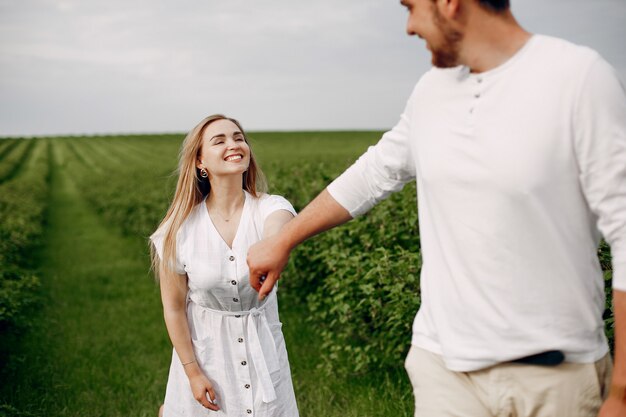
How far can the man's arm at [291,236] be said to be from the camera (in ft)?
7.97

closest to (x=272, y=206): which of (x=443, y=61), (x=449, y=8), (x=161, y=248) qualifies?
(x=161, y=248)

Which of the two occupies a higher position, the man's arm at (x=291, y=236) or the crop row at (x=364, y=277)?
the man's arm at (x=291, y=236)

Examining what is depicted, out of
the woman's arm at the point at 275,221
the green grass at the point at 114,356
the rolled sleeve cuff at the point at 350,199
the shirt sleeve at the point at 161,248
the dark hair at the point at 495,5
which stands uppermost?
the dark hair at the point at 495,5

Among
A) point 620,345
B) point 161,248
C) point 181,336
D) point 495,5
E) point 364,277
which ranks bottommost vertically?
point 364,277

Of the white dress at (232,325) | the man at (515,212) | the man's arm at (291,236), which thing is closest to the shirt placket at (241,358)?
the white dress at (232,325)

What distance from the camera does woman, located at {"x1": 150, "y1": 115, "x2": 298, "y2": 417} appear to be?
3.33 meters

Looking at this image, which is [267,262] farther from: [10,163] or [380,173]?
[10,163]

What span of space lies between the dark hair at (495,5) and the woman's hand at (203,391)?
7.48 ft

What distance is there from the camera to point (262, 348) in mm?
3377

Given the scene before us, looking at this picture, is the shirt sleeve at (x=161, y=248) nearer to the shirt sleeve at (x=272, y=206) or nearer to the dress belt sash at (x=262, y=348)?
the dress belt sash at (x=262, y=348)

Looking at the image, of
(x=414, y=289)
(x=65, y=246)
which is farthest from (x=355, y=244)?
(x=65, y=246)

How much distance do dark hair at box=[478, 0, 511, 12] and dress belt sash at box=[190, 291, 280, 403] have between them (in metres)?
2.00

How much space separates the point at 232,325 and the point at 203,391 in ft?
1.15

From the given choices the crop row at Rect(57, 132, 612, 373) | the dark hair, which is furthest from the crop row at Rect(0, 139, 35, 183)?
the dark hair
